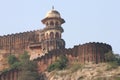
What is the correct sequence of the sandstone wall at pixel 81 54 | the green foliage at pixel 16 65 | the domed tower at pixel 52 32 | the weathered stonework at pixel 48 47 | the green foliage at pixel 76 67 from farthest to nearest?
the domed tower at pixel 52 32 < the green foliage at pixel 16 65 < the weathered stonework at pixel 48 47 < the sandstone wall at pixel 81 54 < the green foliage at pixel 76 67

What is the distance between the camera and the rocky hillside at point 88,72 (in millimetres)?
61500

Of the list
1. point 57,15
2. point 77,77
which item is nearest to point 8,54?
point 57,15

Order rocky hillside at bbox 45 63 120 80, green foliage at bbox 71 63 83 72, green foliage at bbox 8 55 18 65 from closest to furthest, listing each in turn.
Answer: rocky hillside at bbox 45 63 120 80 → green foliage at bbox 71 63 83 72 → green foliage at bbox 8 55 18 65

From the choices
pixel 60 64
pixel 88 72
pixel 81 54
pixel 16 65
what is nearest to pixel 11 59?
pixel 16 65

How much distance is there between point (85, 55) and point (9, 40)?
399 inches

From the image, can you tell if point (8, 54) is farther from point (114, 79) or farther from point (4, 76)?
point (114, 79)

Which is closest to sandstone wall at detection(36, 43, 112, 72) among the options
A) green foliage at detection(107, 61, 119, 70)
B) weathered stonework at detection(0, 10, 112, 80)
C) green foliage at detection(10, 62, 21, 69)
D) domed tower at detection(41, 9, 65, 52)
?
weathered stonework at detection(0, 10, 112, 80)

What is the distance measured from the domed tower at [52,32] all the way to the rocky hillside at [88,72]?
15.6ft

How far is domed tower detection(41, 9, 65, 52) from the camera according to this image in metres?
68.8

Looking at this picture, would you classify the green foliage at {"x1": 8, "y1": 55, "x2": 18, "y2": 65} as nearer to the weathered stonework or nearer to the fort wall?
the weathered stonework

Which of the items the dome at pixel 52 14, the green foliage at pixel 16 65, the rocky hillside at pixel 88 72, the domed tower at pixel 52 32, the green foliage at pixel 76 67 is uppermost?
the dome at pixel 52 14

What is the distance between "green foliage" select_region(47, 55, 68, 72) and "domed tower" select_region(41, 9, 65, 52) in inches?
128

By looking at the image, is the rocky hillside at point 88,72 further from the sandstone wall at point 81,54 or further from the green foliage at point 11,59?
the green foliage at point 11,59

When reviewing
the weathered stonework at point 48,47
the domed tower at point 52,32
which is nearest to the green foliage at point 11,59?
the weathered stonework at point 48,47
